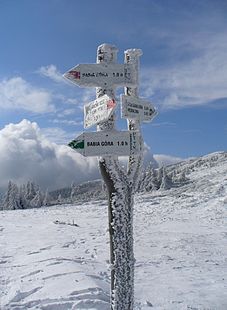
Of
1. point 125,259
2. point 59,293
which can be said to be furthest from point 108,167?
point 59,293

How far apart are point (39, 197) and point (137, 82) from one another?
7400 centimetres

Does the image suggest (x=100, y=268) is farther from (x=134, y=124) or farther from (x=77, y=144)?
(x=77, y=144)

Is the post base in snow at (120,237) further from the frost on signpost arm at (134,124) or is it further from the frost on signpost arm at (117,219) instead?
the frost on signpost arm at (134,124)

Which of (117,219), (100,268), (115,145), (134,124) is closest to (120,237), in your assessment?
(117,219)

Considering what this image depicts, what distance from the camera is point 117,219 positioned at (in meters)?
6.19

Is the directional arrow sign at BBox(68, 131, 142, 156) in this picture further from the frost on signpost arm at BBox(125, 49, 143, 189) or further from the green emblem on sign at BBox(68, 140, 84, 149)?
the frost on signpost arm at BBox(125, 49, 143, 189)

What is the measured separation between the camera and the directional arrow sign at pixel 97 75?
6.05 m

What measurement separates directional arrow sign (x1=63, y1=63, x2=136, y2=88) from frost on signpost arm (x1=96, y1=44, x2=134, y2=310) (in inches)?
4.9

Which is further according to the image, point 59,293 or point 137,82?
point 59,293

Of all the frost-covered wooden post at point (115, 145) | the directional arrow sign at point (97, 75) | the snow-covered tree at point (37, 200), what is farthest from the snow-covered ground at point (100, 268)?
the snow-covered tree at point (37, 200)

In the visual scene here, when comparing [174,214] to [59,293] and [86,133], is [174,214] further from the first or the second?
[86,133]

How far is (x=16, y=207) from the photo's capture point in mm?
67938

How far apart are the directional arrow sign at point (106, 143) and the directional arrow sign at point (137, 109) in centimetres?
35

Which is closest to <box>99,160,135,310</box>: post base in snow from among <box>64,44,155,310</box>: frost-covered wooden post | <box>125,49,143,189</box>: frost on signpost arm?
<box>64,44,155,310</box>: frost-covered wooden post
